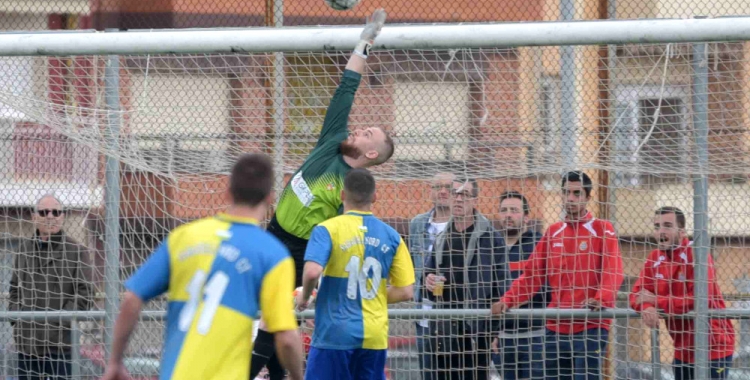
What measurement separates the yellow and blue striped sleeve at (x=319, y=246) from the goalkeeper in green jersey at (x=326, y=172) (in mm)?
428

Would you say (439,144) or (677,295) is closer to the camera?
(677,295)

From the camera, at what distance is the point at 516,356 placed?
22.0 feet

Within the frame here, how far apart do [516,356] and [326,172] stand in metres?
1.99

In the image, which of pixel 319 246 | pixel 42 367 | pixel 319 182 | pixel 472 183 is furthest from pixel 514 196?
pixel 42 367

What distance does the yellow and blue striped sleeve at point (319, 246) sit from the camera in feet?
17.0

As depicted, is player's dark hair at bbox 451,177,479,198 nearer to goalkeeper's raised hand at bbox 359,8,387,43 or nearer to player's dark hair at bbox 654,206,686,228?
player's dark hair at bbox 654,206,686,228

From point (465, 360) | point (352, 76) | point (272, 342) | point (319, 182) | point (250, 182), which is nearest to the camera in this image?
point (250, 182)

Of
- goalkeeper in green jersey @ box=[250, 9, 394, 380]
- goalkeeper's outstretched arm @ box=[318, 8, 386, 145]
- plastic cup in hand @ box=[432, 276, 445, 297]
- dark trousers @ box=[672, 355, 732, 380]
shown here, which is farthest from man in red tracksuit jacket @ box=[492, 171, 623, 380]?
goalkeeper's outstretched arm @ box=[318, 8, 386, 145]

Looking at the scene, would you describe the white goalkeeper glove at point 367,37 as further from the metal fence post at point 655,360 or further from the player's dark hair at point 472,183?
the metal fence post at point 655,360

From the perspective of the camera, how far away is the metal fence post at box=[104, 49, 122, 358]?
21.6 feet

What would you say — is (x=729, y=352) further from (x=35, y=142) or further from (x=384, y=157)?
(x=35, y=142)

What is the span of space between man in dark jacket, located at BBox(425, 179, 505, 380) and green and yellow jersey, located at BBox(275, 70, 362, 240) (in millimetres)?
1264

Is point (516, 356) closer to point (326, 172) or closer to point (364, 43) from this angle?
point (326, 172)

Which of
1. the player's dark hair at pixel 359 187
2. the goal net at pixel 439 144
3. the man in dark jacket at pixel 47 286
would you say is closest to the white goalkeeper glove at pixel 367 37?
the player's dark hair at pixel 359 187
